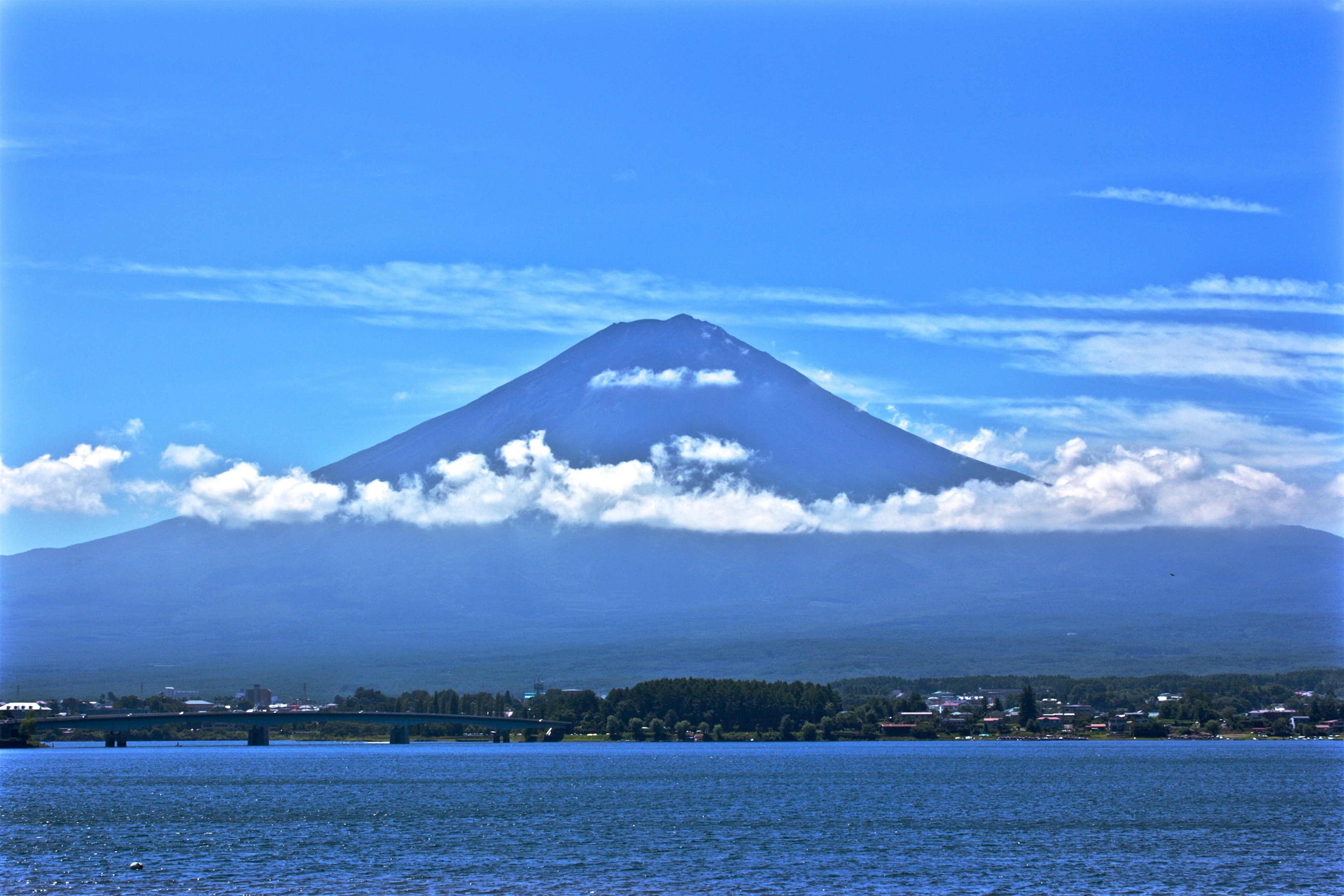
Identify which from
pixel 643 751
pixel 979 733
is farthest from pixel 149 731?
pixel 979 733

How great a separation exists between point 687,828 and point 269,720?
84.4 metres

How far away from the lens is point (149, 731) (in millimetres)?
172750

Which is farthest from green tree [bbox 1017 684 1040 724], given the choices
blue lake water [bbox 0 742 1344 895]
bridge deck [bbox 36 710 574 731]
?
blue lake water [bbox 0 742 1344 895]

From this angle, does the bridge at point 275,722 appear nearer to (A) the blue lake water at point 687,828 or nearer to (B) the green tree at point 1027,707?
(A) the blue lake water at point 687,828

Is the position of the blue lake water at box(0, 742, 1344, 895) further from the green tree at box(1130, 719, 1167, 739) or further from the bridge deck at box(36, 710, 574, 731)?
the green tree at box(1130, 719, 1167, 739)

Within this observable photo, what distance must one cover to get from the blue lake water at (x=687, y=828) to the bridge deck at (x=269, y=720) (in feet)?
82.5

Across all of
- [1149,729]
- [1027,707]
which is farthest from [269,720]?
[1149,729]

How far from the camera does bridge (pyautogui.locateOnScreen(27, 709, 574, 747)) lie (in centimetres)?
12456

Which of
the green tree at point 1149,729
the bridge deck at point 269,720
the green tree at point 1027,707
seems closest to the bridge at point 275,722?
the bridge deck at point 269,720

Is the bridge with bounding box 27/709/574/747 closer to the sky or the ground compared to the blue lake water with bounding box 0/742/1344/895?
closer to the sky

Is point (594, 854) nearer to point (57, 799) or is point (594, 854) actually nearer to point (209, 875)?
point (209, 875)

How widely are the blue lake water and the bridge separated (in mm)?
25557

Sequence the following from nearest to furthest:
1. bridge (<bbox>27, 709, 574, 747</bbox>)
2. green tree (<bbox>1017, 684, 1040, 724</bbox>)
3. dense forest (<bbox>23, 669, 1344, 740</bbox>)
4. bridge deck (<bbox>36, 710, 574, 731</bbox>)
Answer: bridge deck (<bbox>36, 710, 574, 731</bbox>) → bridge (<bbox>27, 709, 574, 747</bbox>) → dense forest (<bbox>23, 669, 1344, 740</bbox>) → green tree (<bbox>1017, 684, 1040, 724</bbox>)

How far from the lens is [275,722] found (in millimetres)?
129750
